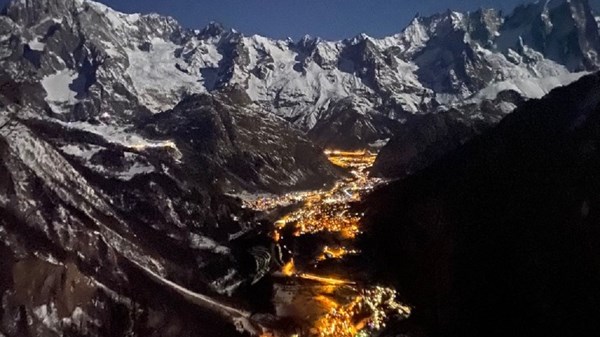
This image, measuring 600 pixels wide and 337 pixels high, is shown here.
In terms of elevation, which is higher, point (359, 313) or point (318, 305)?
point (318, 305)

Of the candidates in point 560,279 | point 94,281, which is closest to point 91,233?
point 94,281

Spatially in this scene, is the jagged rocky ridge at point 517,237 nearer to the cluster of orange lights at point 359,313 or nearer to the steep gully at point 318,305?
the cluster of orange lights at point 359,313

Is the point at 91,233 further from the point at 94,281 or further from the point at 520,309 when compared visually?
the point at 520,309

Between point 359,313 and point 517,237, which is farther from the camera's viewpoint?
point 359,313

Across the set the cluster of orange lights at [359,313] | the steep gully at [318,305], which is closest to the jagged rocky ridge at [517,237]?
the cluster of orange lights at [359,313]

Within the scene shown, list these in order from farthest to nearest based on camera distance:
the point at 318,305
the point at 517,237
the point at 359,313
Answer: the point at 318,305 < the point at 359,313 < the point at 517,237

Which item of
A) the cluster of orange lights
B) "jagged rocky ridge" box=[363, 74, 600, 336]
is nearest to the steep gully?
the cluster of orange lights

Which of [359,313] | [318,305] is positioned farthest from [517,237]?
[318,305]

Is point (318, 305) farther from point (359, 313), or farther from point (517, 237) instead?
point (517, 237)
